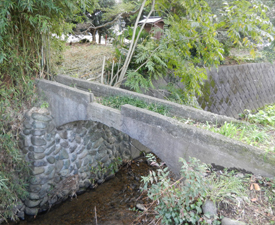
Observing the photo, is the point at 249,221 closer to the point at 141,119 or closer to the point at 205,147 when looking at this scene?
the point at 205,147

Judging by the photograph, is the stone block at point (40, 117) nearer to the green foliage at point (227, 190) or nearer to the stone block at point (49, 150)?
the stone block at point (49, 150)

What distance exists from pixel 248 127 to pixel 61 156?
135 inches

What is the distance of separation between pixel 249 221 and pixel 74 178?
3.61 meters

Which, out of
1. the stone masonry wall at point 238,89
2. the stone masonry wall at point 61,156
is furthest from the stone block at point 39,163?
the stone masonry wall at point 238,89

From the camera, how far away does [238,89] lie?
28.7ft

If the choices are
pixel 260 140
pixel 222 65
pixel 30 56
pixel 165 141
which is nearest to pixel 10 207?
pixel 30 56

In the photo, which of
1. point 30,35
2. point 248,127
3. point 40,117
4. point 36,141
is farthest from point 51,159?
point 248,127

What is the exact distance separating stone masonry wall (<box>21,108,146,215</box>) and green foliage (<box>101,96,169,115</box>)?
1.11m

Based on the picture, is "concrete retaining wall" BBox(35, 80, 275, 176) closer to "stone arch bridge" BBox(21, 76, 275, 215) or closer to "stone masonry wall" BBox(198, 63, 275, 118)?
"stone arch bridge" BBox(21, 76, 275, 215)

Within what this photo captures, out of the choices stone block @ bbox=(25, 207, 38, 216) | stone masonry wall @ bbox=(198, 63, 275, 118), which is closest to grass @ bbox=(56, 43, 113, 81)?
stone block @ bbox=(25, 207, 38, 216)

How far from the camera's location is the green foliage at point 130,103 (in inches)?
130

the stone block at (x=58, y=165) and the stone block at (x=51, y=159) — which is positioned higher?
the stone block at (x=51, y=159)

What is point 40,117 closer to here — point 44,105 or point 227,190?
point 44,105

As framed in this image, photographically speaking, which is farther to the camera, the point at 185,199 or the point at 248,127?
the point at 248,127
